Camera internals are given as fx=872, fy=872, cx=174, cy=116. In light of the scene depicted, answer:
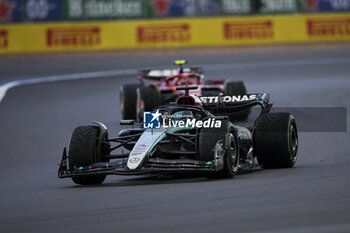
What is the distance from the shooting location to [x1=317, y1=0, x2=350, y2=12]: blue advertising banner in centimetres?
3494

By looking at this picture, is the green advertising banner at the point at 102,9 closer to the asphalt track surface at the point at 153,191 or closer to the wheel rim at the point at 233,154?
the asphalt track surface at the point at 153,191

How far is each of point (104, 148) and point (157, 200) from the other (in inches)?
85.3

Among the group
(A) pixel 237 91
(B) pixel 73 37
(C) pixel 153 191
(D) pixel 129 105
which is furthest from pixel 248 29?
(C) pixel 153 191

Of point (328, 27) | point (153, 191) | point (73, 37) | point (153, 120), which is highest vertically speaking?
point (153, 120)

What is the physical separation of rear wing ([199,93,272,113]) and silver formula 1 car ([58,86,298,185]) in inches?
28.7

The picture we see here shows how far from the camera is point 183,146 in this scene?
10516 mm

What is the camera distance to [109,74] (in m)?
29.4

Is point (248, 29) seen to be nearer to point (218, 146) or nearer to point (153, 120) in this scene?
Answer: point (153, 120)

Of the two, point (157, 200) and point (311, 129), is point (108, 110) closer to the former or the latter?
point (311, 129)

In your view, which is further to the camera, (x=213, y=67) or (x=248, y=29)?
(x=248, y=29)

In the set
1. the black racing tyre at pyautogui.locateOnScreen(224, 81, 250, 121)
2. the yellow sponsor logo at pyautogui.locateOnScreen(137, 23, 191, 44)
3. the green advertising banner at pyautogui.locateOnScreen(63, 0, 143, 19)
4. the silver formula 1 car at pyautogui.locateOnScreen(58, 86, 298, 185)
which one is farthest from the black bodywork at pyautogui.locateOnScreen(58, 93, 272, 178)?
the green advertising banner at pyautogui.locateOnScreen(63, 0, 143, 19)

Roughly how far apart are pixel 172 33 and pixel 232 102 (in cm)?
2138

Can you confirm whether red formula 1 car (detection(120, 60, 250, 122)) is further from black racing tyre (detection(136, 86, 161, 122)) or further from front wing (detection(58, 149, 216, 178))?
front wing (detection(58, 149, 216, 178))

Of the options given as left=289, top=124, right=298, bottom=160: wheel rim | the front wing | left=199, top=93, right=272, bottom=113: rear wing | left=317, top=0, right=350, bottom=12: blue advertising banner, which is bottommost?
left=317, top=0, right=350, bottom=12: blue advertising banner
